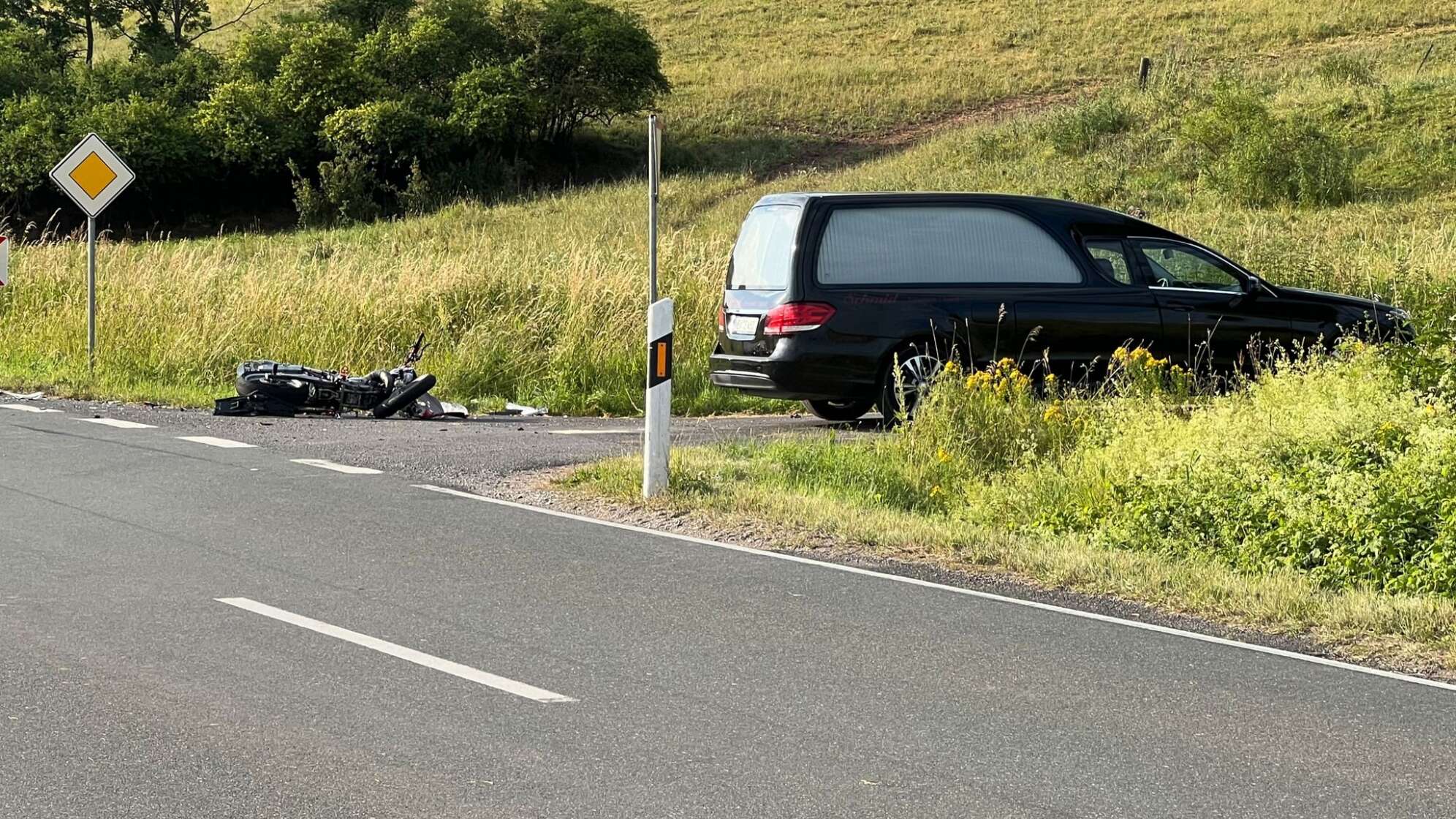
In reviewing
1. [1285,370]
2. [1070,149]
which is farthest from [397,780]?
[1070,149]

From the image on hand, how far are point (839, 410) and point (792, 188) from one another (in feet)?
102

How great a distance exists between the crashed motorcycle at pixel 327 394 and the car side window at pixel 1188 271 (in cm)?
652

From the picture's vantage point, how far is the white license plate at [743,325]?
47.3 feet

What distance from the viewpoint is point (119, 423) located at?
15.2 metres

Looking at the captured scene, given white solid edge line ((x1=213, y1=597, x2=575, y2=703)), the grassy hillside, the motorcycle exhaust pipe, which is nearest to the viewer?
white solid edge line ((x1=213, y1=597, x2=575, y2=703))

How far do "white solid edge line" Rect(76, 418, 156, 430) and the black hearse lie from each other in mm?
4951

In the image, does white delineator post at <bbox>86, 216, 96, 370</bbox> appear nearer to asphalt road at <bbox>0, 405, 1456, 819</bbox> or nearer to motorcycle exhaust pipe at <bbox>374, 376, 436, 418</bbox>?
motorcycle exhaust pipe at <bbox>374, 376, 436, 418</bbox>

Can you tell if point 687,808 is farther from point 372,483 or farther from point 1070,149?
point 1070,149

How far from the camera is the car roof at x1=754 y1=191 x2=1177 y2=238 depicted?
14469mm

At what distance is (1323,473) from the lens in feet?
30.8

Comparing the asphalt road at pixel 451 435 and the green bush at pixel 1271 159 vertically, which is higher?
the green bush at pixel 1271 159

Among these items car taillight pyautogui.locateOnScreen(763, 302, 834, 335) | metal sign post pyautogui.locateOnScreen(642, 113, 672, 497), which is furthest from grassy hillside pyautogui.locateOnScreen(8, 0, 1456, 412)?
metal sign post pyautogui.locateOnScreen(642, 113, 672, 497)

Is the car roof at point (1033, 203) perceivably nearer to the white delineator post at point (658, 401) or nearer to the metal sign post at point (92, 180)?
the white delineator post at point (658, 401)

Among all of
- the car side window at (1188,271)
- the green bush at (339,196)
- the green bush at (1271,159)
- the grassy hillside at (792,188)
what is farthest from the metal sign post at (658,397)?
the green bush at (339,196)
